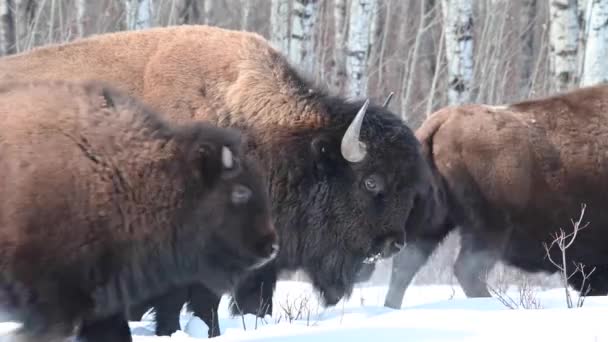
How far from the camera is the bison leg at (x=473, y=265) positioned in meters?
8.77

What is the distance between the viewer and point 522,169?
8.80m

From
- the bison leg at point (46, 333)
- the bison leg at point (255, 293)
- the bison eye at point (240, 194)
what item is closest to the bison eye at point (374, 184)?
the bison leg at point (255, 293)

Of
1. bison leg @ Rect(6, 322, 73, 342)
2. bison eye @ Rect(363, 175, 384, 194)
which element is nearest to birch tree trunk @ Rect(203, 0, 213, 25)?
bison eye @ Rect(363, 175, 384, 194)

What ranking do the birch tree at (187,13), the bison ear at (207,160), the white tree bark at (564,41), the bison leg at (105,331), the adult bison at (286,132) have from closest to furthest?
the bison leg at (105,331), the bison ear at (207,160), the adult bison at (286,132), the white tree bark at (564,41), the birch tree at (187,13)

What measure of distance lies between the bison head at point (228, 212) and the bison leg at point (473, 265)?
128 inches

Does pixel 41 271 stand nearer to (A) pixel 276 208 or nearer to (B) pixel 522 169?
(A) pixel 276 208

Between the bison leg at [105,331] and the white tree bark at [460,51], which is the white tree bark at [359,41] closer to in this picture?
the white tree bark at [460,51]

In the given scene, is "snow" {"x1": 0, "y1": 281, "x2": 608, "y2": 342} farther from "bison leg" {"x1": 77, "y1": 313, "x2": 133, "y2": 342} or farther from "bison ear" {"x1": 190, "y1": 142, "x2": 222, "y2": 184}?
"bison ear" {"x1": 190, "y1": 142, "x2": 222, "y2": 184}

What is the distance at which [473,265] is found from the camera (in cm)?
885

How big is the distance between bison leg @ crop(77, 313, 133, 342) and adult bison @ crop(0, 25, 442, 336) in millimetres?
2016

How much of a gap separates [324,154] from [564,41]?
708 cm

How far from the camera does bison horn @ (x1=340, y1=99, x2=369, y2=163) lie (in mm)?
7324

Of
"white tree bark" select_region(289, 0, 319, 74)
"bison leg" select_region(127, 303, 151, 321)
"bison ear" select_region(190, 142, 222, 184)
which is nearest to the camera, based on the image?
"bison ear" select_region(190, 142, 222, 184)

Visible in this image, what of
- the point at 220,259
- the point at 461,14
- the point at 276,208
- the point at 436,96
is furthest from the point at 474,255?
the point at 436,96
